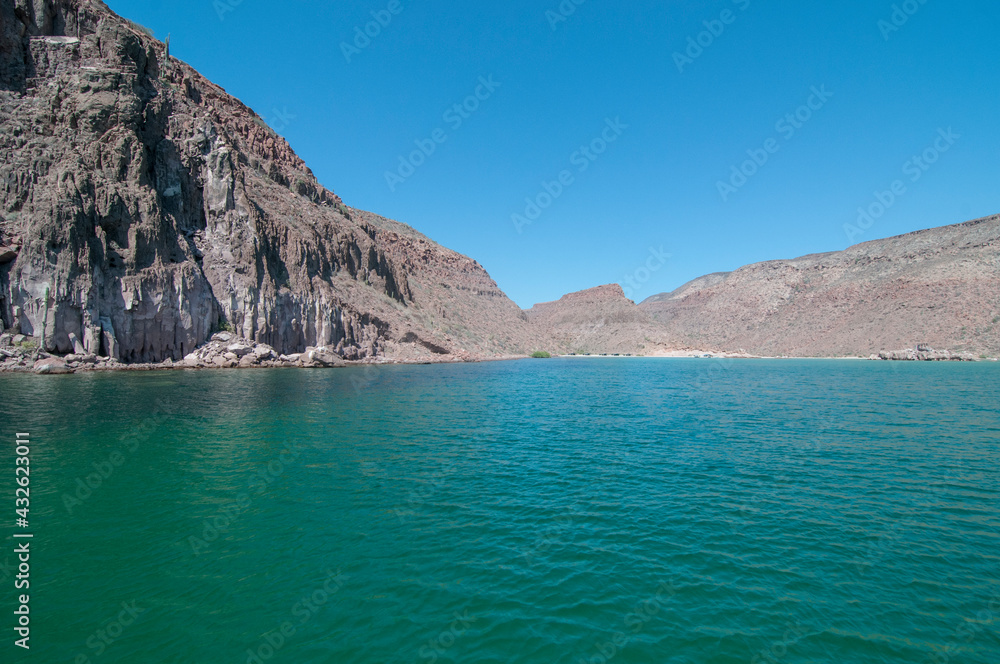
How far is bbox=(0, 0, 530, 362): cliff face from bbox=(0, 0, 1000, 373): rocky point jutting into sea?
0.17 m

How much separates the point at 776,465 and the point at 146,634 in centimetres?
1847

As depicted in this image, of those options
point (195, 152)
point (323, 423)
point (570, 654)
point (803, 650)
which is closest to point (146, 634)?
point (570, 654)

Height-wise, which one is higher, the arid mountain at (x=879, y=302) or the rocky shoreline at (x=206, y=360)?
the arid mountain at (x=879, y=302)

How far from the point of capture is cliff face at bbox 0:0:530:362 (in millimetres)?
43312

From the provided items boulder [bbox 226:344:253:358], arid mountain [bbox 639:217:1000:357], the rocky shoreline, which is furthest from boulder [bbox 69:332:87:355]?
arid mountain [bbox 639:217:1000:357]

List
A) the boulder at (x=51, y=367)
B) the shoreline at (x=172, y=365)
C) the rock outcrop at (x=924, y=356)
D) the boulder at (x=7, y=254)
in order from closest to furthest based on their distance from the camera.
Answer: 1. the boulder at (x=51, y=367)
2. the shoreline at (x=172, y=365)
3. the boulder at (x=7, y=254)
4. the rock outcrop at (x=924, y=356)

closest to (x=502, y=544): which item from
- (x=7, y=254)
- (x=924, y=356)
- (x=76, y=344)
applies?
(x=76, y=344)

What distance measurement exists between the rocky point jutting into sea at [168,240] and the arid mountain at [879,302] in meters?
1.04

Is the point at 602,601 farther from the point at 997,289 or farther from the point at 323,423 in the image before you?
the point at 997,289

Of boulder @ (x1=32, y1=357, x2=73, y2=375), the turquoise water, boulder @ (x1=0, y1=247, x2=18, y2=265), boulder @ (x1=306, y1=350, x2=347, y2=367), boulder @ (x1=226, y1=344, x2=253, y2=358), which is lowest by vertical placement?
the turquoise water

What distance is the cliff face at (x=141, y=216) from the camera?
4331 centimetres

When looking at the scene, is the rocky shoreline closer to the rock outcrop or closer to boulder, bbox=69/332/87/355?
boulder, bbox=69/332/87/355

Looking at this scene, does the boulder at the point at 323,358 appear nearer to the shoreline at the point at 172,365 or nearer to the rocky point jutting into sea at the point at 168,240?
the shoreline at the point at 172,365

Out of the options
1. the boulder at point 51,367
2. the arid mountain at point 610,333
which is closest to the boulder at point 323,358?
the boulder at point 51,367
